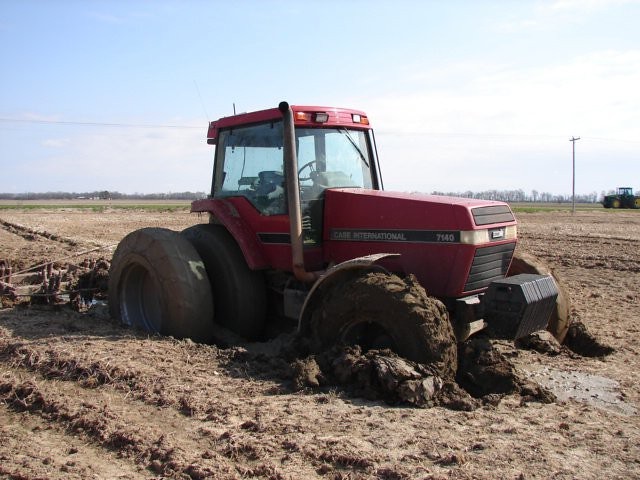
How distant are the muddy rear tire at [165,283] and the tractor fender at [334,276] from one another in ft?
4.17

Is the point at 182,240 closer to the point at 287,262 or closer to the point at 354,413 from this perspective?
the point at 287,262

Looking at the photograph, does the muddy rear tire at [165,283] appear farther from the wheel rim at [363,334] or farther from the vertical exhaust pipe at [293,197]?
the wheel rim at [363,334]

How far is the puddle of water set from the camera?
17.0ft

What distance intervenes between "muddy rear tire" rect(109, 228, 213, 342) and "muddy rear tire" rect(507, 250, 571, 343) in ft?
11.0

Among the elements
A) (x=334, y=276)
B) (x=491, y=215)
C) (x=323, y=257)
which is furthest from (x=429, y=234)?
(x=323, y=257)

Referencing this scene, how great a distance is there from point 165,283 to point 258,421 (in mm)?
2672

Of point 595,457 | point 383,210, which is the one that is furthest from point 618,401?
point 383,210

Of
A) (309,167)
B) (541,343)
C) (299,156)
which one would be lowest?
(541,343)

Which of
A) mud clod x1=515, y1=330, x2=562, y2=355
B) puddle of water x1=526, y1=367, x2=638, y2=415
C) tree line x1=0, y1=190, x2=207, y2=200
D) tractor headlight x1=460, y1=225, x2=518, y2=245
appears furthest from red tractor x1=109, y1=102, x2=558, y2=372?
tree line x1=0, y1=190, x2=207, y2=200

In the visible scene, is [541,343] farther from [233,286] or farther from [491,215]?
[233,286]

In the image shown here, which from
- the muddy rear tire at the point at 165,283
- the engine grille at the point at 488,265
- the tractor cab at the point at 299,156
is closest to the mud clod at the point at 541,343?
the engine grille at the point at 488,265

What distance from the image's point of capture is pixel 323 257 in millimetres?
6648

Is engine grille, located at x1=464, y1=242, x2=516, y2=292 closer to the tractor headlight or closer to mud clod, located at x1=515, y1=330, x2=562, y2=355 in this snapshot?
the tractor headlight

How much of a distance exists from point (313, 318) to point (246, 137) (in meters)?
2.33
